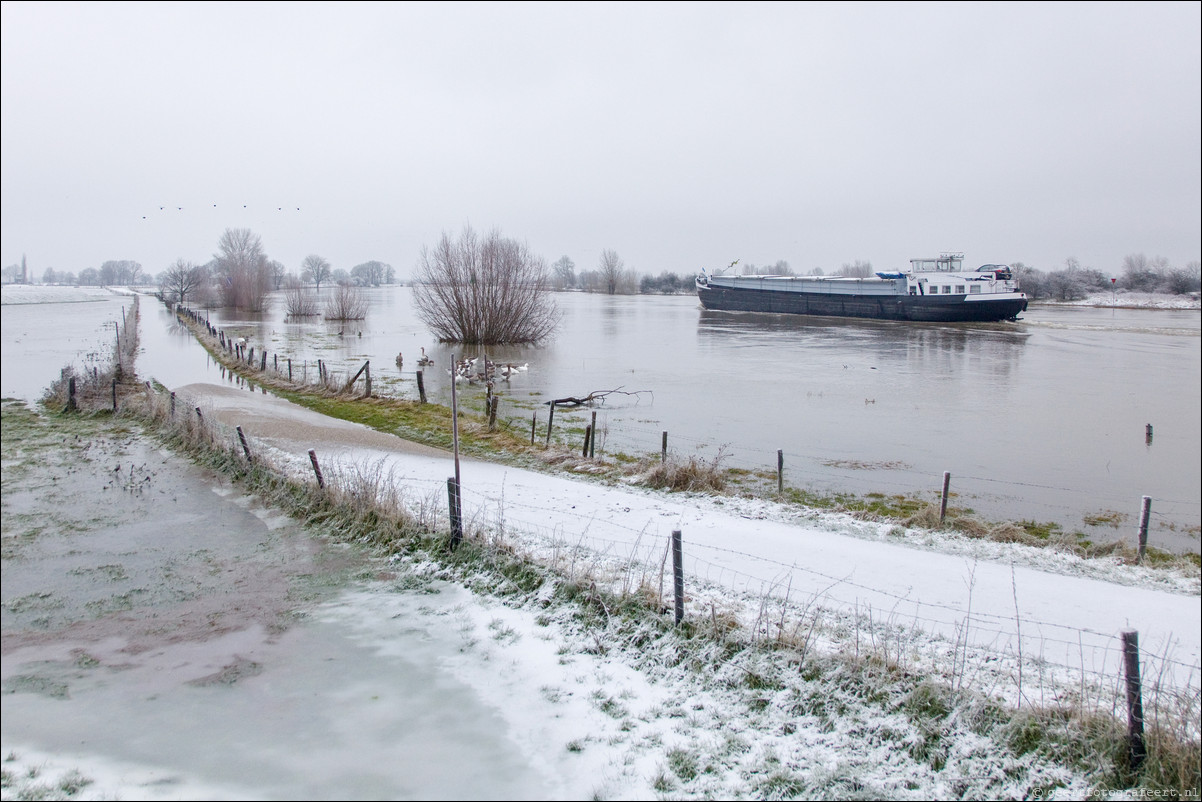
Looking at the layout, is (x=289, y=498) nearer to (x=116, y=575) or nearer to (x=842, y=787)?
(x=116, y=575)

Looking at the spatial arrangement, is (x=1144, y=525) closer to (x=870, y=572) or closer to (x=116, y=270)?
(x=870, y=572)

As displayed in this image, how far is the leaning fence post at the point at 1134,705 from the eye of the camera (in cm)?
446

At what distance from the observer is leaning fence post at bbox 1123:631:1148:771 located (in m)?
4.46

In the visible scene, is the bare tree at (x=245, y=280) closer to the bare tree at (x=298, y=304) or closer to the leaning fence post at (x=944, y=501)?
the bare tree at (x=298, y=304)

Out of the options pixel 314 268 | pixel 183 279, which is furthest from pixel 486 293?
pixel 314 268

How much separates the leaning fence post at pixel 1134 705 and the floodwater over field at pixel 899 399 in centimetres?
550

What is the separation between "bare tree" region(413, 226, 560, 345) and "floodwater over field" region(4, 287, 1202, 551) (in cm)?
205

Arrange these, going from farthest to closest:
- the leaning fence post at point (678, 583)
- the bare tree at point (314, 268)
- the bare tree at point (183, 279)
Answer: the bare tree at point (314, 268) → the bare tree at point (183, 279) → the leaning fence post at point (678, 583)

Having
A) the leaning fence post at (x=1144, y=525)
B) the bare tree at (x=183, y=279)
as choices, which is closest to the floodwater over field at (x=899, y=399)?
the leaning fence post at (x=1144, y=525)

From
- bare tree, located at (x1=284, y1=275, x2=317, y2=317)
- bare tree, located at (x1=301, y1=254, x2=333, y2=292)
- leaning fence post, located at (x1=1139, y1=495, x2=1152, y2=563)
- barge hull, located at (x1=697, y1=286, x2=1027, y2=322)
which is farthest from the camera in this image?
bare tree, located at (x1=301, y1=254, x2=333, y2=292)

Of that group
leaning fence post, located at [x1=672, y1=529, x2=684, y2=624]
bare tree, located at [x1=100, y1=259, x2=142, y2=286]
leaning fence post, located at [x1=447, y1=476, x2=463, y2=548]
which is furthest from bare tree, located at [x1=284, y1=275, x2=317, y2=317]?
leaning fence post, located at [x1=672, y1=529, x2=684, y2=624]

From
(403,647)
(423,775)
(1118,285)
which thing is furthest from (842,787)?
(1118,285)

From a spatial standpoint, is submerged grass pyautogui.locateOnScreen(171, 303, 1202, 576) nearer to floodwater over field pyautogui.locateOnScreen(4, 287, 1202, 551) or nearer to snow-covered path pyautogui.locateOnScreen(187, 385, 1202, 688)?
snow-covered path pyautogui.locateOnScreen(187, 385, 1202, 688)

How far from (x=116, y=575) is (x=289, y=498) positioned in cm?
572
